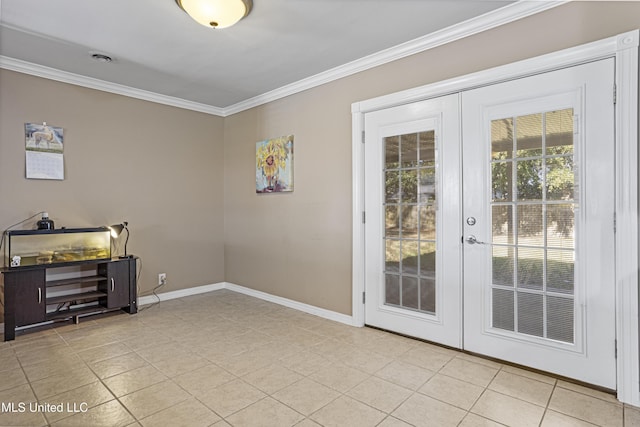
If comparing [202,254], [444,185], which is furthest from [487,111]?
[202,254]

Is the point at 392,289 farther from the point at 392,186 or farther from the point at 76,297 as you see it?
the point at 76,297

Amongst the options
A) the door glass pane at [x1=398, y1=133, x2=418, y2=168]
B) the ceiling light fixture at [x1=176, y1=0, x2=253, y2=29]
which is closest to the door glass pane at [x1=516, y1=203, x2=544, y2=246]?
the door glass pane at [x1=398, y1=133, x2=418, y2=168]

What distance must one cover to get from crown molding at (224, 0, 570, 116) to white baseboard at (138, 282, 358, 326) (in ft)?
7.94

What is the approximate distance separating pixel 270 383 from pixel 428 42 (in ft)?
9.37

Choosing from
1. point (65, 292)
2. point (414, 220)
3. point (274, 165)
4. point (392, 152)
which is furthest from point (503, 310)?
point (65, 292)

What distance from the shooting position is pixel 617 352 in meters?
2.07

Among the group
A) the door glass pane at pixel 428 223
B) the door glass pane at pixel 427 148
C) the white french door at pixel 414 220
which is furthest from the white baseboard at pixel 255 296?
the door glass pane at pixel 427 148

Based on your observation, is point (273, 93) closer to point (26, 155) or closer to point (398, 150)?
point (398, 150)

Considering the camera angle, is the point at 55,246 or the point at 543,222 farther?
the point at 55,246

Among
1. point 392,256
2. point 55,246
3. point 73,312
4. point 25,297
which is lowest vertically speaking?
point 73,312

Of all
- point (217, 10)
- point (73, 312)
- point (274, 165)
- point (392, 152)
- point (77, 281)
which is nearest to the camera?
point (217, 10)

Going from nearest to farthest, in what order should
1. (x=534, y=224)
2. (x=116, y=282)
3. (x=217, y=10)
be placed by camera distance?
1. (x=217, y=10)
2. (x=534, y=224)
3. (x=116, y=282)

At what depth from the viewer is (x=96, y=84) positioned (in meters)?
3.76

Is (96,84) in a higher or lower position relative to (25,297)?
higher
